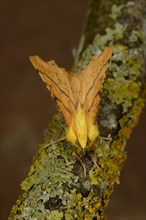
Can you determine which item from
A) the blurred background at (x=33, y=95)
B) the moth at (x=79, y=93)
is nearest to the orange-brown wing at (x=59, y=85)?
the moth at (x=79, y=93)

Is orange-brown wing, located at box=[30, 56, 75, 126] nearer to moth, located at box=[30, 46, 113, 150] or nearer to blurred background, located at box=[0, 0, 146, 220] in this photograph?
moth, located at box=[30, 46, 113, 150]

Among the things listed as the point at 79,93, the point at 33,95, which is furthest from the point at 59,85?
the point at 33,95

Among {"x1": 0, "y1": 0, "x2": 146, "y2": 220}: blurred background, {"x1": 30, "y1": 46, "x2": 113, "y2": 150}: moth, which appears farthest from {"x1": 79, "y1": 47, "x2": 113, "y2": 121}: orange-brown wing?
{"x1": 0, "y1": 0, "x2": 146, "y2": 220}: blurred background

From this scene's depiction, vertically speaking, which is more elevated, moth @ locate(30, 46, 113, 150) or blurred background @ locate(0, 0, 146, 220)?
blurred background @ locate(0, 0, 146, 220)

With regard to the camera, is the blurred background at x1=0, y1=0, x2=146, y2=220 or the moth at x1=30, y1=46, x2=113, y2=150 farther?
the blurred background at x1=0, y1=0, x2=146, y2=220

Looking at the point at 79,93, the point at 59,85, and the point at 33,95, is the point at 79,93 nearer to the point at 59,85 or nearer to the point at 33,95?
the point at 59,85

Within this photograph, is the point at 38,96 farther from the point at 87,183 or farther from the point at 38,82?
the point at 87,183
